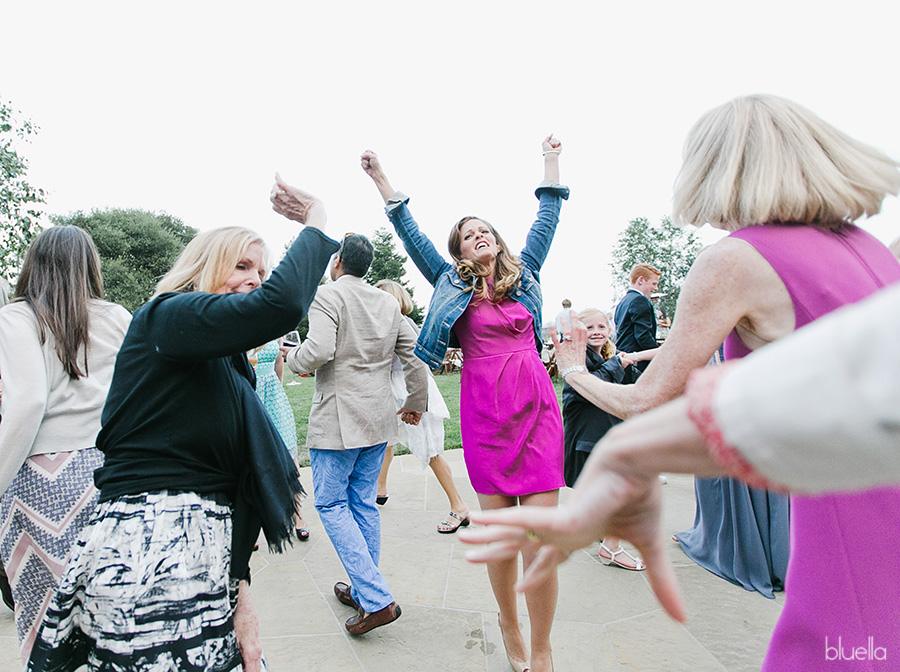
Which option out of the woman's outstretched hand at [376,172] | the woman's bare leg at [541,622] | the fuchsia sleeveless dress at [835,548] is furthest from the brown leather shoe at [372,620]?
the woman's outstretched hand at [376,172]

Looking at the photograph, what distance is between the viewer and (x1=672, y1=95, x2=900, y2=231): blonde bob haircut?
1.18 metres

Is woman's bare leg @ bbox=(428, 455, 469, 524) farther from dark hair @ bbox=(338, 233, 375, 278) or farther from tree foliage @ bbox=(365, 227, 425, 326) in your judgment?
tree foliage @ bbox=(365, 227, 425, 326)

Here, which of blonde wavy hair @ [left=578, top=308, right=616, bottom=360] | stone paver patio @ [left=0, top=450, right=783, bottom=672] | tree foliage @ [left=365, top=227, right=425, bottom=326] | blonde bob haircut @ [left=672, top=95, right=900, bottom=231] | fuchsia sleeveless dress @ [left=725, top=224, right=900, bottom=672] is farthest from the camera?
tree foliage @ [left=365, top=227, right=425, bottom=326]

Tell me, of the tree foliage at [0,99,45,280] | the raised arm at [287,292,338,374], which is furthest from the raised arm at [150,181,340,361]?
the tree foliage at [0,99,45,280]

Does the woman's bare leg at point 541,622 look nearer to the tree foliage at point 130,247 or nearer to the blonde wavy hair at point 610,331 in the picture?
the blonde wavy hair at point 610,331

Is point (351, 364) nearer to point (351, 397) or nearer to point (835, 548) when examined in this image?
point (351, 397)

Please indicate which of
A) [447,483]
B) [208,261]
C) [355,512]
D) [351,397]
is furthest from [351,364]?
[447,483]

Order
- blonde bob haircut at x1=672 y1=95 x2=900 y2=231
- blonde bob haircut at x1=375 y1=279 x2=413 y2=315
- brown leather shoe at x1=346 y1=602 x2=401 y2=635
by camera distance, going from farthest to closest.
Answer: blonde bob haircut at x1=375 y1=279 x2=413 y2=315
brown leather shoe at x1=346 y1=602 x2=401 y2=635
blonde bob haircut at x1=672 y1=95 x2=900 y2=231

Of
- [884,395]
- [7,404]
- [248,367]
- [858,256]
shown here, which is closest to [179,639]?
[248,367]

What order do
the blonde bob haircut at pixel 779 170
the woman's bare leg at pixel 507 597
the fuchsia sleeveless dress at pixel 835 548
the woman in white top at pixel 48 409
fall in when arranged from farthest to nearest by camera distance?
the woman's bare leg at pixel 507 597 < the woman in white top at pixel 48 409 < the blonde bob haircut at pixel 779 170 < the fuchsia sleeveless dress at pixel 835 548

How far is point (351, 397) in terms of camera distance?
328 centimetres

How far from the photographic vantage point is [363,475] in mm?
3357

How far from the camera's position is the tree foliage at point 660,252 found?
4450cm

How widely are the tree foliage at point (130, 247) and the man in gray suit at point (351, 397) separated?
32407 mm
